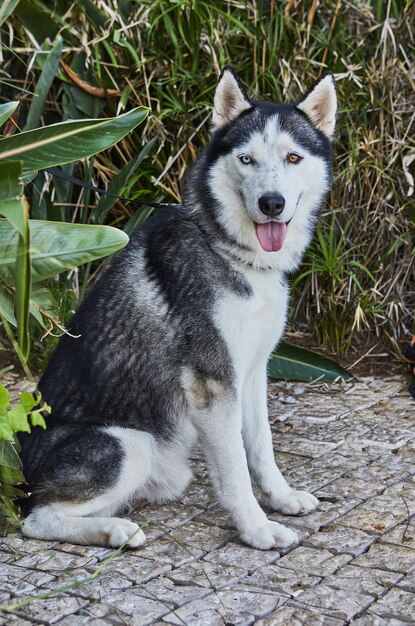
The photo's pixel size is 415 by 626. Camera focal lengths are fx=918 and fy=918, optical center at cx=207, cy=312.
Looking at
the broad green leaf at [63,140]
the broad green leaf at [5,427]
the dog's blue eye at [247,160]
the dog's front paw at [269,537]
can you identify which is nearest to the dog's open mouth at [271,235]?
the dog's blue eye at [247,160]

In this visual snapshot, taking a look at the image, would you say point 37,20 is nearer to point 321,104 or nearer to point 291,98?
point 291,98

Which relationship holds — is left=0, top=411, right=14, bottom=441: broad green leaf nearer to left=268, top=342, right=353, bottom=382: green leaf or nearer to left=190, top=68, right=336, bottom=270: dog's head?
left=190, top=68, right=336, bottom=270: dog's head

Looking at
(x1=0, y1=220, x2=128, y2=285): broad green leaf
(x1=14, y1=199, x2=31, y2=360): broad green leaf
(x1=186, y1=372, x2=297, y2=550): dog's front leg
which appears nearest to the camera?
(x1=14, y1=199, x2=31, y2=360): broad green leaf

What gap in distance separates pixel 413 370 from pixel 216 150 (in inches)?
83.5

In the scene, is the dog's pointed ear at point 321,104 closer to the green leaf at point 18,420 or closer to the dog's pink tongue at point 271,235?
the dog's pink tongue at point 271,235

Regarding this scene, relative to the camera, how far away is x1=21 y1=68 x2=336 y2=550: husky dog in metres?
3.11

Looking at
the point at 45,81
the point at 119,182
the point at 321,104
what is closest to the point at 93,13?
the point at 45,81

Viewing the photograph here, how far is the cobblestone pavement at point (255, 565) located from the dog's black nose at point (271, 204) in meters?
1.10

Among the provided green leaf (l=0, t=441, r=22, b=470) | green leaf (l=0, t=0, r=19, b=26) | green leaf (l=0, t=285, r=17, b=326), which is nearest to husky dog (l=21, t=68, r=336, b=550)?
green leaf (l=0, t=441, r=22, b=470)

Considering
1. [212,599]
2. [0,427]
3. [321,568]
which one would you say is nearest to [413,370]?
[321,568]

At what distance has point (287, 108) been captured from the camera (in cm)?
333

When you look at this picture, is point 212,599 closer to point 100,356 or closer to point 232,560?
point 232,560

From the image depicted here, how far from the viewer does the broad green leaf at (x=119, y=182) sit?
5016 millimetres

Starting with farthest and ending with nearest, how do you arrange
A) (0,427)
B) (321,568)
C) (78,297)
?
(78,297) < (321,568) < (0,427)
